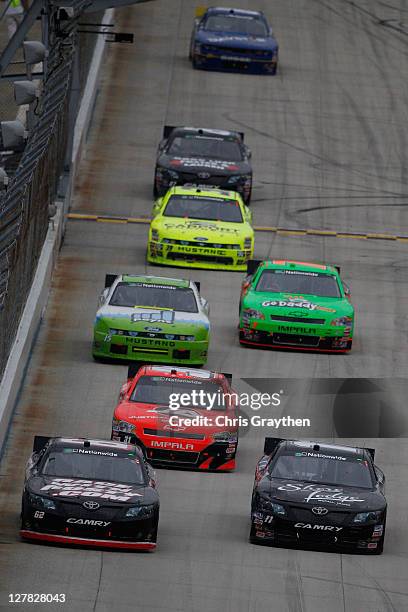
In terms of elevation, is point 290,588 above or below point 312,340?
above

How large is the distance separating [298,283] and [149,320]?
329 cm

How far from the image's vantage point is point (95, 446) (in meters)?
19.1

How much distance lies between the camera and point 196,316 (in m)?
26.0

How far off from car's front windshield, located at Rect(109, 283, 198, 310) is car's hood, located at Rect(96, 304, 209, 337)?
132 millimetres

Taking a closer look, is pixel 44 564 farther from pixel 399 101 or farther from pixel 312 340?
pixel 399 101

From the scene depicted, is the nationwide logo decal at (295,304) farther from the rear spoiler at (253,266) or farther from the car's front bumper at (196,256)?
the car's front bumper at (196,256)

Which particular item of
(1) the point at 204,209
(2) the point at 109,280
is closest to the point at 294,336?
(2) the point at 109,280

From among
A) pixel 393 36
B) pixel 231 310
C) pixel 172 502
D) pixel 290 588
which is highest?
pixel 290 588

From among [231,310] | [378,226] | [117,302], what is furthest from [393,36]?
[117,302]

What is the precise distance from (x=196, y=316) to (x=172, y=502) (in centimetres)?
610

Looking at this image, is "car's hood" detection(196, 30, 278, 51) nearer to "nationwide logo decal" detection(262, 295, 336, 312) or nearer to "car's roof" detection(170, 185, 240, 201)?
"car's roof" detection(170, 185, 240, 201)

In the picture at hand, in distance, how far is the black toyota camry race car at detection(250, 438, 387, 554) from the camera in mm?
18344

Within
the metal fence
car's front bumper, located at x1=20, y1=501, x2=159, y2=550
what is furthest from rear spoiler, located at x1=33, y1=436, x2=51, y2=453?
car's front bumper, located at x1=20, y1=501, x2=159, y2=550

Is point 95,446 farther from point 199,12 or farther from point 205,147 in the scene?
point 199,12
